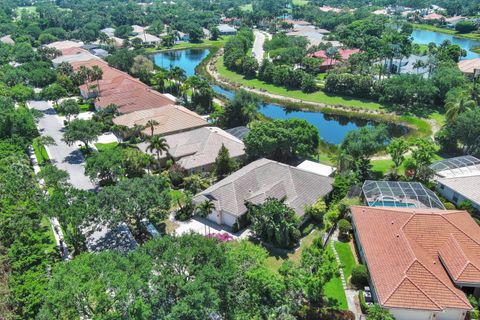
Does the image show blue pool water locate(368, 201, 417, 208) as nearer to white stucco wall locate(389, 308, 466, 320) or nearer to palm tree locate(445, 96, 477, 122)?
white stucco wall locate(389, 308, 466, 320)

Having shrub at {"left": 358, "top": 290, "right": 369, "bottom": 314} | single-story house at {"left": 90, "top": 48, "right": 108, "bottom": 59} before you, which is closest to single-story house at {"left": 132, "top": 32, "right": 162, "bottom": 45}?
single-story house at {"left": 90, "top": 48, "right": 108, "bottom": 59}

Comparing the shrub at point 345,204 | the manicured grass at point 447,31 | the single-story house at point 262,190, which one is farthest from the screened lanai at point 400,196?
the manicured grass at point 447,31

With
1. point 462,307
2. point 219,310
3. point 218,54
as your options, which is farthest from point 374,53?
point 219,310

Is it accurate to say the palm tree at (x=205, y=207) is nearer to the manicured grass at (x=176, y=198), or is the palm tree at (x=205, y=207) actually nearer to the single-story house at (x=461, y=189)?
the manicured grass at (x=176, y=198)

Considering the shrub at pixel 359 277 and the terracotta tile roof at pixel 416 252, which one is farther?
the shrub at pixel 359 277

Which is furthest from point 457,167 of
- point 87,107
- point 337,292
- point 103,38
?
point 103,38

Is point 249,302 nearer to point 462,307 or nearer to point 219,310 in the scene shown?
point 219,310
